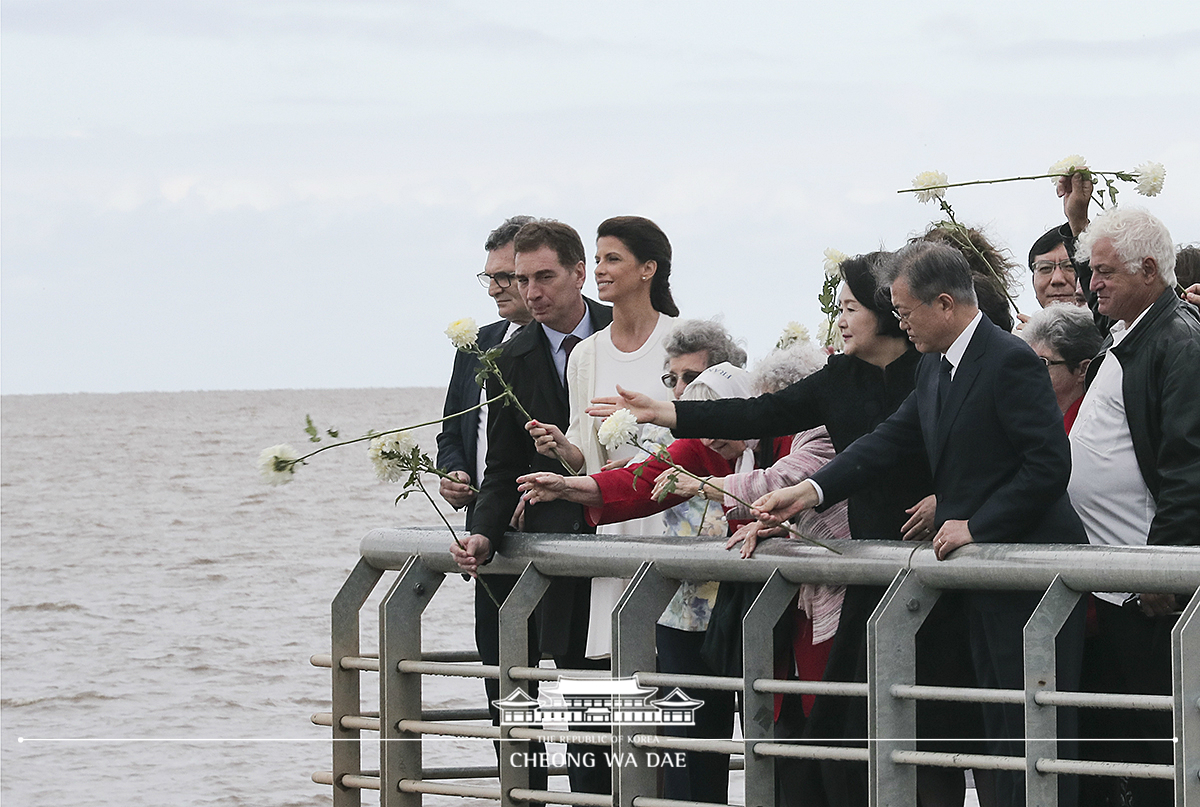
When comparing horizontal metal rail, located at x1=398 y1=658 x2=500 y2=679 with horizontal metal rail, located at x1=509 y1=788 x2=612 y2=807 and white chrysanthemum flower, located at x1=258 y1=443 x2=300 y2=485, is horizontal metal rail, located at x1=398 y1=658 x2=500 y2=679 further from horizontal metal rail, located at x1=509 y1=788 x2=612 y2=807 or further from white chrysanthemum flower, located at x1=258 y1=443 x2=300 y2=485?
white chrysanthemum flower, located at x1=258 y1=443 x2=300 y2=485

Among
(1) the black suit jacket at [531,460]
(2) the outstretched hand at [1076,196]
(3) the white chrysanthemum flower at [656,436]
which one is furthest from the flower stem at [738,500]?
(2) the outstretched hand at [1076,196]

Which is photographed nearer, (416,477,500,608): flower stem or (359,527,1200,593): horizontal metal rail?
(359,527,1200,593): horizontal metal rail

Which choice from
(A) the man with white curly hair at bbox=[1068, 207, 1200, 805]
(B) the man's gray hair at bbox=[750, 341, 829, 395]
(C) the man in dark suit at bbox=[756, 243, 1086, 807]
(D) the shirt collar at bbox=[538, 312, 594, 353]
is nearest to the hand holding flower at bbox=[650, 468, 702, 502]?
(C) the man in dark suit at bbox=[756, 243, 1086, 807]

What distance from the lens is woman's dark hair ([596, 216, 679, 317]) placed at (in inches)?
222

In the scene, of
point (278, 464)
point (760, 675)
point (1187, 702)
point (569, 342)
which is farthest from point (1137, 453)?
point (278, 464)

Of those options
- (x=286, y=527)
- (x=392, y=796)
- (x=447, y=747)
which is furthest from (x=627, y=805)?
(x=286, y=527)

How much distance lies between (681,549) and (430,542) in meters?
1.06

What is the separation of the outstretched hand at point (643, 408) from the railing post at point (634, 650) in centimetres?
40

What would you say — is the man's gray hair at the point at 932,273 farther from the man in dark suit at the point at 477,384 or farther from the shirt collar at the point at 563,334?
the man in dark suit at the point at 477,384

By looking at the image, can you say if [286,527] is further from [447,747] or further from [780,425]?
[780,425]

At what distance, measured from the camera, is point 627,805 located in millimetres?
4848

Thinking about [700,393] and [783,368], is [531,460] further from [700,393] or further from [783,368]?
[783,368]

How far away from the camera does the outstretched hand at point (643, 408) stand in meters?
4.85

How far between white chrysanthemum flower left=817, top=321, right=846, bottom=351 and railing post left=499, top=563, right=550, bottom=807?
1169 mm
